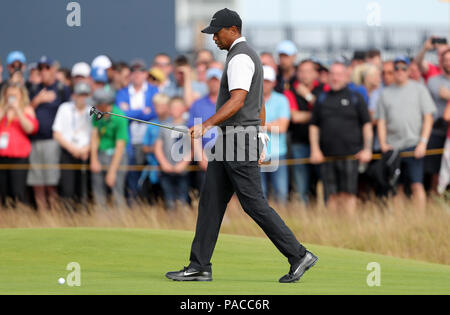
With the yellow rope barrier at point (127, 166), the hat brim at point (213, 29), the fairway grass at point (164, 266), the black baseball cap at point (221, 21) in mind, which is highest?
the black baseball cap at point (221, 21)

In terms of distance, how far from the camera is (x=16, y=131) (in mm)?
16016

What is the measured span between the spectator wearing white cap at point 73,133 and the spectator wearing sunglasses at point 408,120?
4.65 meters

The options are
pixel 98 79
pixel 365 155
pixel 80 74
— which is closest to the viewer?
pixel 365 155

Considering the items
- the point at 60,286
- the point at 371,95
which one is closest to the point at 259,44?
the point at 371,95

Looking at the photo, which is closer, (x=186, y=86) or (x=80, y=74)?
(x=186, y=86)

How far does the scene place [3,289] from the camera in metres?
8.23

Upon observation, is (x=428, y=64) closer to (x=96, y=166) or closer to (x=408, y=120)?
(x=408, y=120)

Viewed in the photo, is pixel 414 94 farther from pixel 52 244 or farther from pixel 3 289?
pixel 3 289

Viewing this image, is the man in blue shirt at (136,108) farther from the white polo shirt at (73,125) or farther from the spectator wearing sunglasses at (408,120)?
the spectator wearing sunglasses at (408,120)

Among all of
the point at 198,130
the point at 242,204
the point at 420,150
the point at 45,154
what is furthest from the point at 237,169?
the point at 45,154

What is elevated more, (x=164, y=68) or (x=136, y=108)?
(x=164, y=68)

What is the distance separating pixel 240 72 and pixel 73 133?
7.85m

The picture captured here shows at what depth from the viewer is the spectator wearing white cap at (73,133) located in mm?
15852

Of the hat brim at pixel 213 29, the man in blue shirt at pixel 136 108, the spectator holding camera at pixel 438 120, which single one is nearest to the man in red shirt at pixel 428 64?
the spectator holding camera at pixel 438 120
